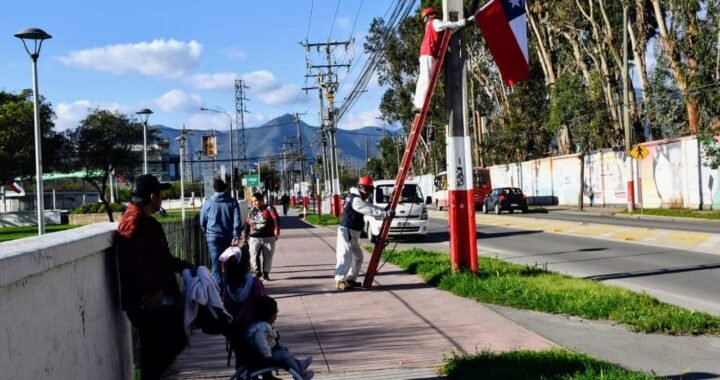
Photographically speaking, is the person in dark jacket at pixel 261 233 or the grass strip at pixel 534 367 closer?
the grass strip at pixel 534 367

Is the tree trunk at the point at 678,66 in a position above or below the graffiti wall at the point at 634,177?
above

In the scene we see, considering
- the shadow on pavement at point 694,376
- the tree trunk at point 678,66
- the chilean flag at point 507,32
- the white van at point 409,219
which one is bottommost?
the shadow on pavement at point 694,376

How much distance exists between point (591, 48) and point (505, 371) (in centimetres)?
3955

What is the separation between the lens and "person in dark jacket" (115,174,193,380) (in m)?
4.83

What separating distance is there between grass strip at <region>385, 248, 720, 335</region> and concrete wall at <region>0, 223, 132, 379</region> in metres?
5.33

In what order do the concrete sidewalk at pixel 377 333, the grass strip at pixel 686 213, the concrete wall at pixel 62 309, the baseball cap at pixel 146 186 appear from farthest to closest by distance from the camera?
the grass strip at pixel 686 213, the concrete sidewalk at pixel 377 333, the baseball cap at pixel 146 186, the concrete wall at pixel 62 309

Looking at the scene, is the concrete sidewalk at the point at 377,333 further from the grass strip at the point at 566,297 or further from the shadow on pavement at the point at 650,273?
the shadow on pavement at the point at 650,273

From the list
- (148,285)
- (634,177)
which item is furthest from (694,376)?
(634,177)

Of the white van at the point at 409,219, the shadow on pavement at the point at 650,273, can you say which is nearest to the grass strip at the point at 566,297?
the shadow on pavement at the point at 650,273

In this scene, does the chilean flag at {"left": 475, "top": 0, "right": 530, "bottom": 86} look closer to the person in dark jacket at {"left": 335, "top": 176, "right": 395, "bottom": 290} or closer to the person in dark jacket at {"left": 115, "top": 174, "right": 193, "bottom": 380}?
the person in dark jacket at {"left": 335, "top": 176, "right": 395, "bottom": 290}

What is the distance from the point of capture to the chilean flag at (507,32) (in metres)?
10.9

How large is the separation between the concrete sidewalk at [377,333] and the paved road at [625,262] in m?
3.07

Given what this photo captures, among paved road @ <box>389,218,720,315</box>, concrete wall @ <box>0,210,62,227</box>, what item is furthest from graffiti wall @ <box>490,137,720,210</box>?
concrete wall @ <box>0,210,62,227</box>

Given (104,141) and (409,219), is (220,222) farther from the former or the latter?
(104,141)
